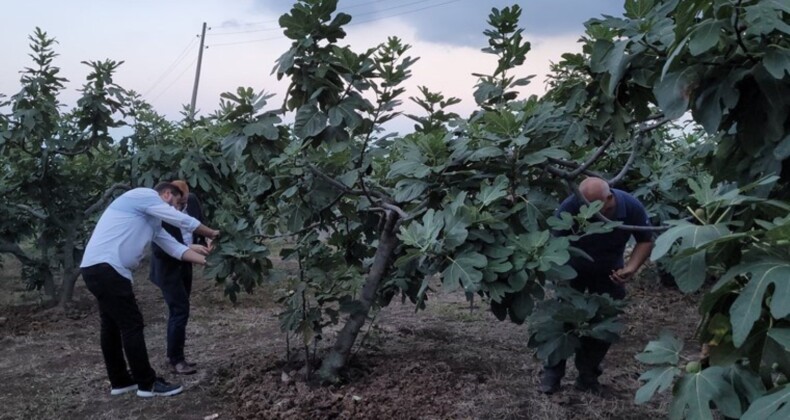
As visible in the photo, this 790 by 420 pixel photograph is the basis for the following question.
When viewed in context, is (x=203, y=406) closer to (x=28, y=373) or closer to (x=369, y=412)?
(x=369, y=412)

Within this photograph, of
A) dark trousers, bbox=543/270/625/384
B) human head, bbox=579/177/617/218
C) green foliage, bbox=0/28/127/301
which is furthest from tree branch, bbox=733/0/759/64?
green foliage, bbox=0/28/127/301

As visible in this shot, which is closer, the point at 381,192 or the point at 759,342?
the point at 759,342

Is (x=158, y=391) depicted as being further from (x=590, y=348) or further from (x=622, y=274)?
(x=622, y=274)

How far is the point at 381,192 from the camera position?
428cm

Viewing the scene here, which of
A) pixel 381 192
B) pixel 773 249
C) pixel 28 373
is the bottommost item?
pixel 28 373

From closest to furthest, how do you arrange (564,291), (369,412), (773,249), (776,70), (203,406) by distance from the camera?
(773,249), (776,70), (564,291), (369,412), (203,406)

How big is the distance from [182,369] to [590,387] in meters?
2.99

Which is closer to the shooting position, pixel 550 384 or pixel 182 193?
pixel 550 384

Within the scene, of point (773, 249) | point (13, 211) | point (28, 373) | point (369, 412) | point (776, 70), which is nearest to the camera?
point (773, 249)

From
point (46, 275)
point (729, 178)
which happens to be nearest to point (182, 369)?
point (46, 275)

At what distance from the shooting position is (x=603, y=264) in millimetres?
4336

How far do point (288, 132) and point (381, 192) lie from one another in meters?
0.68

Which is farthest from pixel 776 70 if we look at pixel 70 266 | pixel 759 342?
pixel 70 266

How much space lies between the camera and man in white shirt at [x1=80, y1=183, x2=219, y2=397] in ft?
15.0
